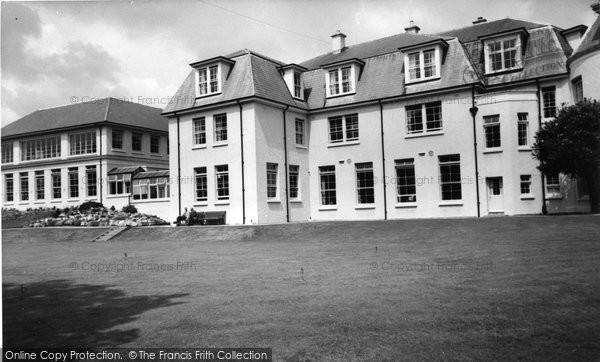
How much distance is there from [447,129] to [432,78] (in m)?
2.93

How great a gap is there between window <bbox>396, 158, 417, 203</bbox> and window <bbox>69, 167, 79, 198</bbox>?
25832 millimetres

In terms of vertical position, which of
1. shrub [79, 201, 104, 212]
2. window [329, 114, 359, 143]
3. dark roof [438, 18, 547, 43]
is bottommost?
shrub [79, 201, 104, 212]

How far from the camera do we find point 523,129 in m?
24.8

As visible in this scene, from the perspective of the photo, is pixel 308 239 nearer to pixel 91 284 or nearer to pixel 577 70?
pixel 91 284

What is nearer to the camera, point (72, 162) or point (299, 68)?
point (299, 68)

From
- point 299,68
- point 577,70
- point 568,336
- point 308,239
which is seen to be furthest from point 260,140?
point 568,336

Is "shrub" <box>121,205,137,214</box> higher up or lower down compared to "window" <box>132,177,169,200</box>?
lower down

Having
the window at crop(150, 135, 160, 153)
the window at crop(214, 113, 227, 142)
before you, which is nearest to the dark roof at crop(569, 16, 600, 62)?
the window at crop(214, 113, 227, 142)

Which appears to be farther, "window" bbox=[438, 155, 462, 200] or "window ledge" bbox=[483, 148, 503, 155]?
"window" bbox=[438, 155, 462, 200]

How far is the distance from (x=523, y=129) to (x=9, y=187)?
133 ft

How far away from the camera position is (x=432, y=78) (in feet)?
87.1

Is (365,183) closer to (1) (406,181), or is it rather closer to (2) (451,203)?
(1) (406,181)

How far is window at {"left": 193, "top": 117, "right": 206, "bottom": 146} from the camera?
96.3ft

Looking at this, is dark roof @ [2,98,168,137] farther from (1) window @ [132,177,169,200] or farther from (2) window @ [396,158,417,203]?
(2) window @ [396,158,417,203]
